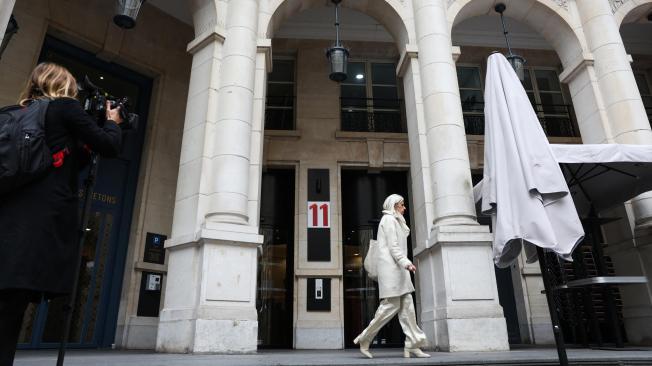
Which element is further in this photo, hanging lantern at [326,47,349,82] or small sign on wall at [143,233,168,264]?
small sign on wall at [143,233,168,264]

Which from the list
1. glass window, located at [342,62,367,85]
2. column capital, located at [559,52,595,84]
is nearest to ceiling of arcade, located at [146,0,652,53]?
glass window, located at [342,62,367,85]

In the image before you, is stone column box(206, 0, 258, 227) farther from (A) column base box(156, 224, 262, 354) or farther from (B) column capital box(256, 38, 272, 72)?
(A) column base box(156, 224, 262, 354)

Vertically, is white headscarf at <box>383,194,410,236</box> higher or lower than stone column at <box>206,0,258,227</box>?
lower

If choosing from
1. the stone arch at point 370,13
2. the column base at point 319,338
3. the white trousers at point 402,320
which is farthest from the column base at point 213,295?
the column base at point 319,338

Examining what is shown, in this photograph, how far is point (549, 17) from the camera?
10430 millimetres

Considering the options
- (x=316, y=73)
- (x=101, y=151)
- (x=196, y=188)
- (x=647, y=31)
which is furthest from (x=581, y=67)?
A: (x=101, y=151)

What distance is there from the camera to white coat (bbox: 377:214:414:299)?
5.58 metres

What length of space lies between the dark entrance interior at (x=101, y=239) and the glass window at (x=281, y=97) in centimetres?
358

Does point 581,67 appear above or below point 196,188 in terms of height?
above

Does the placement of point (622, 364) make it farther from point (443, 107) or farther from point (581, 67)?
point (581, 67)

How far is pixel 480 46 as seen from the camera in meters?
13.9

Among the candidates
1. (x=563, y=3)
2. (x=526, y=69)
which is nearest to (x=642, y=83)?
(x=526, y=69)

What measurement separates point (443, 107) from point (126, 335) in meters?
8.34

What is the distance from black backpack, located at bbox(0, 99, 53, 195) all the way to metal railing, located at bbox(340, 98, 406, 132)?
1089cm
